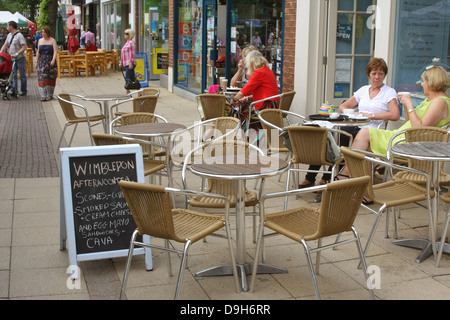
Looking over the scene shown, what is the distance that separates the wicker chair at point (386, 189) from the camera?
4148mm

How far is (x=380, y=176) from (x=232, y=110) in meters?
2.32

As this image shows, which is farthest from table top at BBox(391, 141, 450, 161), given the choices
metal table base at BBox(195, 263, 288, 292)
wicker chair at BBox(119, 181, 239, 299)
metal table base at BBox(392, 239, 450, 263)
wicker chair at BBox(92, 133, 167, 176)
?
wicker chair at BBox(92, 133, 167, 176)

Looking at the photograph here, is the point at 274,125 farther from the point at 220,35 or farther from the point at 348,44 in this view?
the point at 220,35

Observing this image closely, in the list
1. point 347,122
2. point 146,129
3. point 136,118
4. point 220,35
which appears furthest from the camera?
point 220,35

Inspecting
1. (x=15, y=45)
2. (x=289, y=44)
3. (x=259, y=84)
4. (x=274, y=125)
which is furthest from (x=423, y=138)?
(x=15, y=45)

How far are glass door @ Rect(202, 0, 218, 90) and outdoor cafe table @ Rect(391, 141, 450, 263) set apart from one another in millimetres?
8360

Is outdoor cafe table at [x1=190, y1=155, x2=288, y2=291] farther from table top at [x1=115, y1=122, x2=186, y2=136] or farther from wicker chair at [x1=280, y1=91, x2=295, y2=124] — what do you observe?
wicker chair at [x1=280, y1=91, x2=295, y2=124]

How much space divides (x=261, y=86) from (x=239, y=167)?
3.92 metres

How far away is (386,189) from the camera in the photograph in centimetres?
466

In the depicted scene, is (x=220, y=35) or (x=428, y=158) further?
(x=220, y=35)

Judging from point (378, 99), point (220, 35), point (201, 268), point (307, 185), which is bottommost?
point (201, 268)

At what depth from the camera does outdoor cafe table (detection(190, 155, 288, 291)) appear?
A: 3.79 m

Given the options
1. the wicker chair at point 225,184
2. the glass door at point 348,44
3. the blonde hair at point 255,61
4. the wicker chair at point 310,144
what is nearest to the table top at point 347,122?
the wicker chair at point 310,144

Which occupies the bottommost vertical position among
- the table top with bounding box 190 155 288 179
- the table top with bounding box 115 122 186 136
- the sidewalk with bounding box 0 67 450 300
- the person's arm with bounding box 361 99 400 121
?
the sidewalk with bounding box 0 67 450 300
